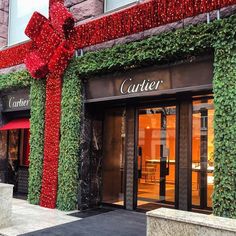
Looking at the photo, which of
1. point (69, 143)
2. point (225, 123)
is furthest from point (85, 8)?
point (225, 123)

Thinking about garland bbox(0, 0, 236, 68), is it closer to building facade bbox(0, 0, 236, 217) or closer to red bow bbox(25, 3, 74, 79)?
building facade bbox(0, 0, 236, 217)

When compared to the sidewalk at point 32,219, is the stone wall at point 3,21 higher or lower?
higher

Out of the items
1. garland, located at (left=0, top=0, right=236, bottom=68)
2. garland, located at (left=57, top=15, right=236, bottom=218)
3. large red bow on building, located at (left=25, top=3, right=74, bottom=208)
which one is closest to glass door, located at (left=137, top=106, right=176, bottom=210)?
garland, located at (left=57, top=15, right=236, bottom=218)

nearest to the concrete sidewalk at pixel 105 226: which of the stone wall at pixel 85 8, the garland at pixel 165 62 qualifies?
the garland at pixel 165 62

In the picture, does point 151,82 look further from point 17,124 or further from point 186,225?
point 17,124

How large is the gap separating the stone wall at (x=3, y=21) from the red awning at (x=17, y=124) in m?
2.92

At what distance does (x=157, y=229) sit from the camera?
4277mm

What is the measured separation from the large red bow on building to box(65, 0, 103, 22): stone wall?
0.32 m

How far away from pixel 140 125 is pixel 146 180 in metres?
1.46

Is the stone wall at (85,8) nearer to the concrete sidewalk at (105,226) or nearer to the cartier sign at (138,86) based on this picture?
the cartier sign at (138,86)

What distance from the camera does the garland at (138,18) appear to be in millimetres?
6781

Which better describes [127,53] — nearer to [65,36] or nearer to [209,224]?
[65,36]

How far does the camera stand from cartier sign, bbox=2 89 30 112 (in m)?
10.9

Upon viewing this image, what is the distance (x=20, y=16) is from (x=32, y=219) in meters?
7.51
